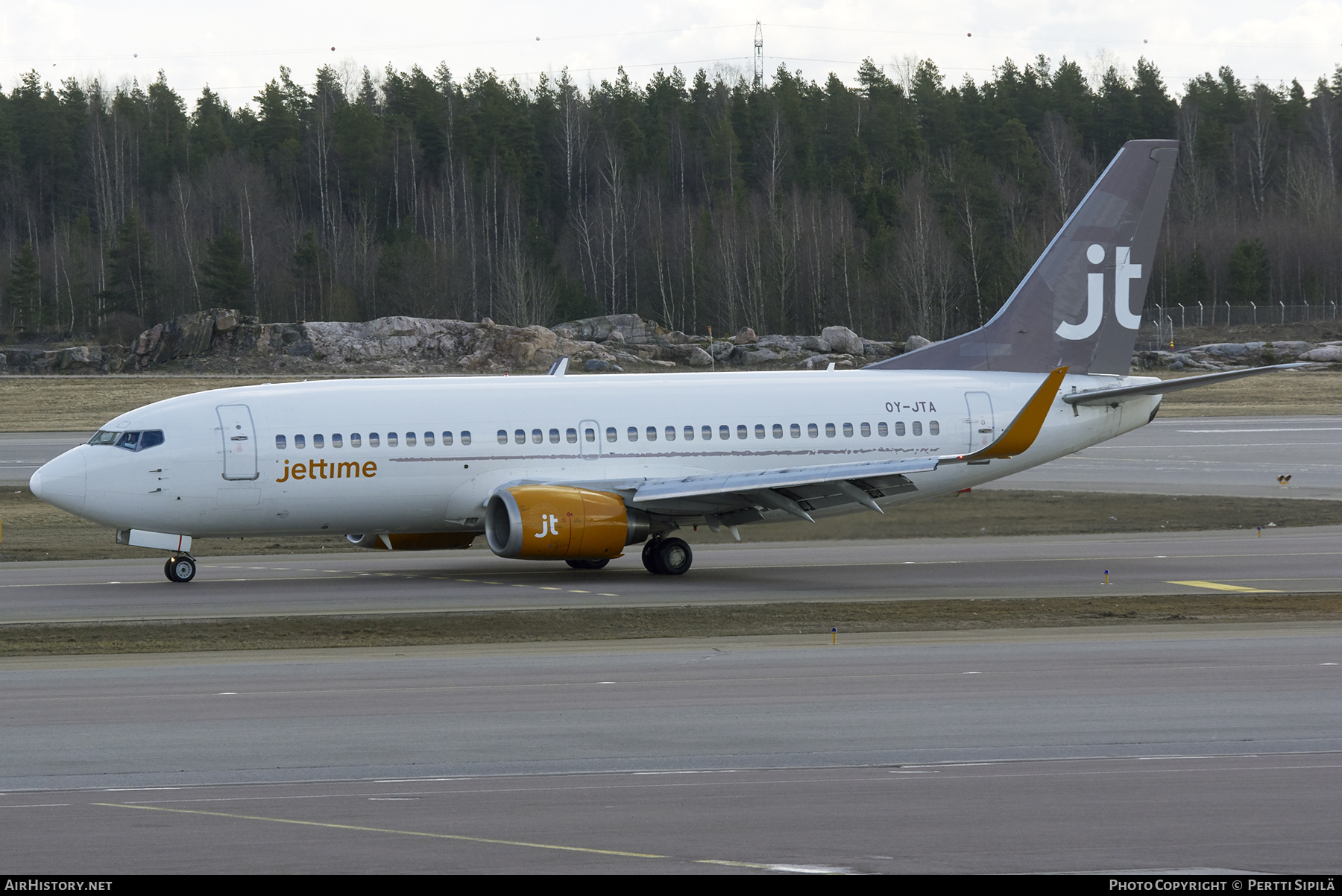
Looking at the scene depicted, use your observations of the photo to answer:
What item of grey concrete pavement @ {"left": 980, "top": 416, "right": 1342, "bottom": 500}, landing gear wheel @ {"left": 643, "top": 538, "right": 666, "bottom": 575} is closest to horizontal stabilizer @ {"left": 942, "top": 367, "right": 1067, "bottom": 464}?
landing gear wheel @ {"left": 643, "top": 538, "right": 666, "bottom": 575}

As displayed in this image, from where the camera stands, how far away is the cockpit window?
26422mm

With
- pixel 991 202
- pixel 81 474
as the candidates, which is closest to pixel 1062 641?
pixel 81 474

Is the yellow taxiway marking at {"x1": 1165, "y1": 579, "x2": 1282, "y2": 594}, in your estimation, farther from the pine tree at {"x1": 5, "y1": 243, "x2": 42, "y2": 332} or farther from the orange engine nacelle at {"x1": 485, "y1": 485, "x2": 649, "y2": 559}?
the pine tree at {"x1": 5, "y1": 243, "x2": 42, "y2": 332}

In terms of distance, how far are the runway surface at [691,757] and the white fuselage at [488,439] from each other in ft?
26.1

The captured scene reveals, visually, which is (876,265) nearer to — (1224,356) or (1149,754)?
(1224,356)

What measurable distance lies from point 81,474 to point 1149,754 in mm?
19942

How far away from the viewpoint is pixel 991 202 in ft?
375

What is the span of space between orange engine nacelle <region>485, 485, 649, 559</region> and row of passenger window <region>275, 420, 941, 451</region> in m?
1.26

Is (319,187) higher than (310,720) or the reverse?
higher

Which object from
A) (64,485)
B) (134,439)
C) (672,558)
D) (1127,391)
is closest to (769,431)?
(672,558)

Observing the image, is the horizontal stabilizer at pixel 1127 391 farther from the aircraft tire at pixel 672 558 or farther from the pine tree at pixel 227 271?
the pine tree at pixel 227 271

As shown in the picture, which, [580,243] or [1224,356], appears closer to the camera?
[1224,356]

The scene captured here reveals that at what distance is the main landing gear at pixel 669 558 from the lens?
91.4 ft
